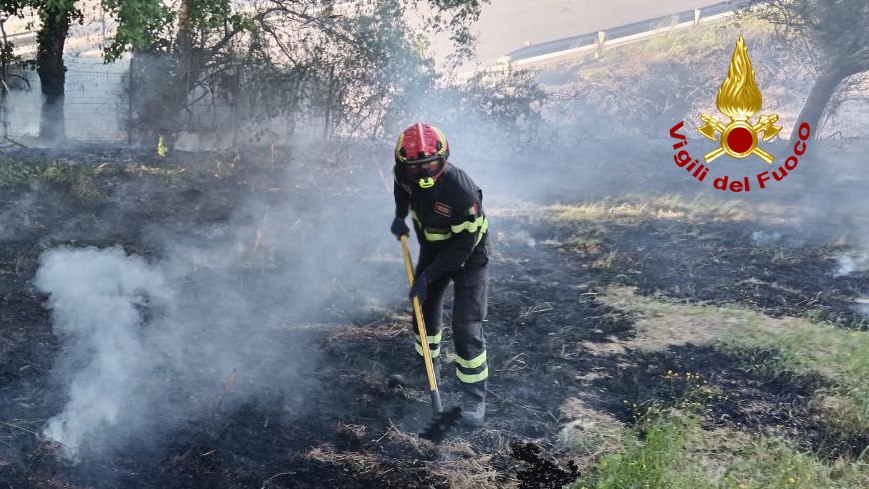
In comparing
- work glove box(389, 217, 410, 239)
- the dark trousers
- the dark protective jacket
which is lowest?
the dark trousers

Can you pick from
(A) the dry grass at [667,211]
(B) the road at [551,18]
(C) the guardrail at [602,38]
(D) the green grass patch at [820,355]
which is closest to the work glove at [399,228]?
(D) the green grass patch at [820,355]

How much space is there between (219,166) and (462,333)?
755cm

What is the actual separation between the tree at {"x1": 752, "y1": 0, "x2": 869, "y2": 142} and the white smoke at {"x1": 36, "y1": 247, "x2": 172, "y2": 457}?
13597 mm

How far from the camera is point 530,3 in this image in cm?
3497

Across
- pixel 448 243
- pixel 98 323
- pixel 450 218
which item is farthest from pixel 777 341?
pixel 98 323

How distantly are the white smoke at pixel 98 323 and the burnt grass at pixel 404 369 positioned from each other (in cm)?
16

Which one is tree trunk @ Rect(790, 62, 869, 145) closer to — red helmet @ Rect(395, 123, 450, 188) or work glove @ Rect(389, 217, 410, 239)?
work glove @ Rect(389, 217, 410, 239)

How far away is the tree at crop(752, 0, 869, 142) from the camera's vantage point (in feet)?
40.7

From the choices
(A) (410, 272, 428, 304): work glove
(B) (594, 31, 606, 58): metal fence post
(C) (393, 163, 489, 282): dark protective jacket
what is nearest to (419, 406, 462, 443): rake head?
(A) (410, 272, 428, 304): work glove

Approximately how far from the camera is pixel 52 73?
10992 mm

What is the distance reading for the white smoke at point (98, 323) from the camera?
3975mm

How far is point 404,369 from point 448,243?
1.40m

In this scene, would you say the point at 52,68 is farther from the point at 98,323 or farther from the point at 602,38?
the point at 602,38

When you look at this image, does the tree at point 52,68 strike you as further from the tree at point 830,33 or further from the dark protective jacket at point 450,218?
the tree at point 830,33
